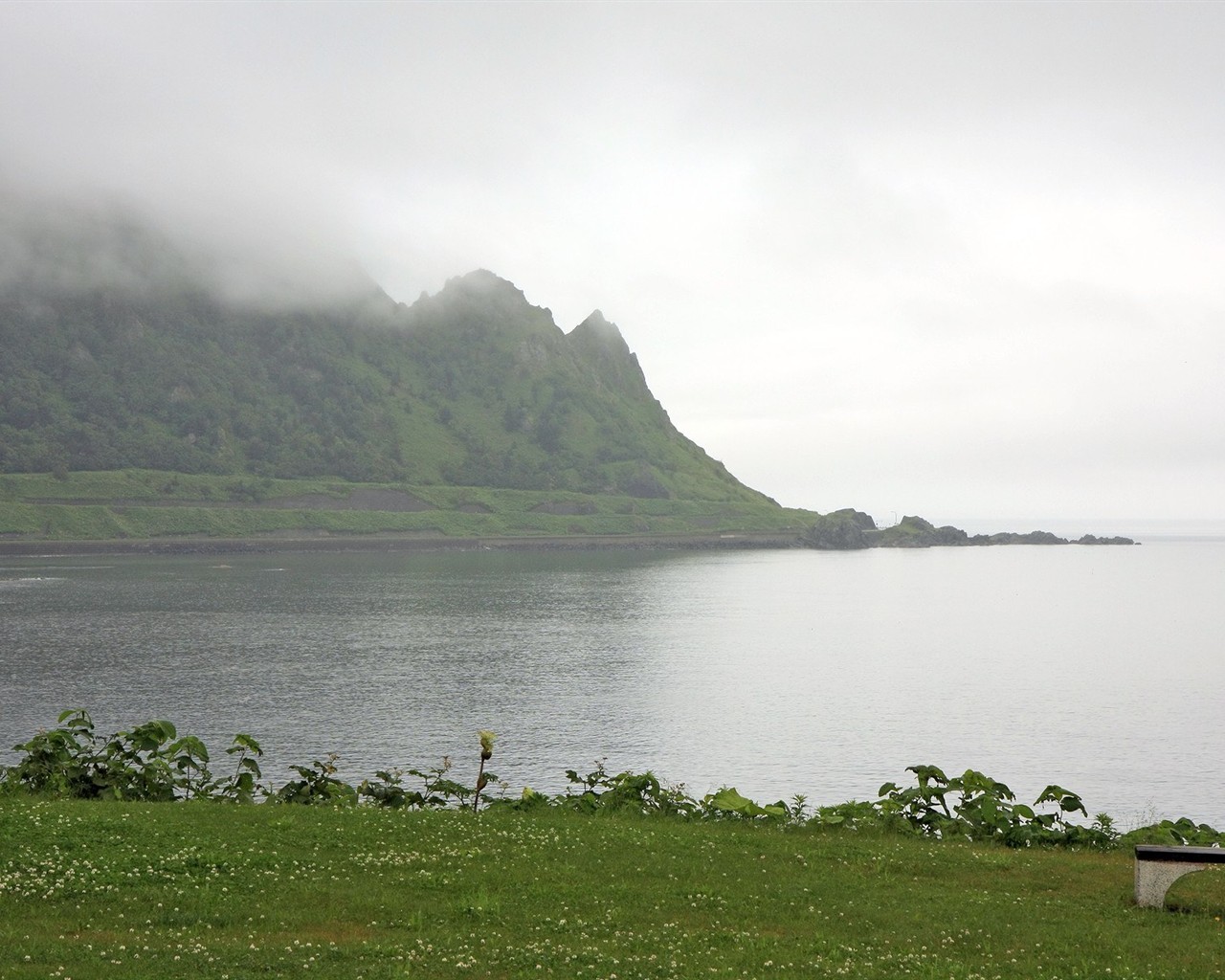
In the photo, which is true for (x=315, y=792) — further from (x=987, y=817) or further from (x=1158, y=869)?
(x=1158, y=869)

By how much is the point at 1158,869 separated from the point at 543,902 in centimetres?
902

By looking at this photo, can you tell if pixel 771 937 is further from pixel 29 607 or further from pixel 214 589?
pixel 214 589

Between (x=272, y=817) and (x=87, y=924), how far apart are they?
619 centimetres

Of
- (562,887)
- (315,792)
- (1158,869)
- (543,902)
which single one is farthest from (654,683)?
(543,902)

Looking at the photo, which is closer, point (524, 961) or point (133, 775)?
point (524, 961)

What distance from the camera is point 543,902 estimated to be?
15.5 metres

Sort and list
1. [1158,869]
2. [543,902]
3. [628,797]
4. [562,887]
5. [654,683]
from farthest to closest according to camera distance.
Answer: [654,683]
[628,797]
[562,887]
[1158,869]
[543,902]

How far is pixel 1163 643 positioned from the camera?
111 metres

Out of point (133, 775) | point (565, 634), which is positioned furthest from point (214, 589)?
point (133, 775)

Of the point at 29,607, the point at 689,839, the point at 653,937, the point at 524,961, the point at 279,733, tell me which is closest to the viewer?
the point at 524,961

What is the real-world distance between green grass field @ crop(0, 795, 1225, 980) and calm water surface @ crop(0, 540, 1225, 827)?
2670 centimetres

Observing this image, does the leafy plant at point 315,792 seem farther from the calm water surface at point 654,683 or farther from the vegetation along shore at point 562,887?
the calm water surface at point 654,683

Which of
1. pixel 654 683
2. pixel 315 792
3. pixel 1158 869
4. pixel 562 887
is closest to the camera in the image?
pixel 1158 869

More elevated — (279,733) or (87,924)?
(87,924)
